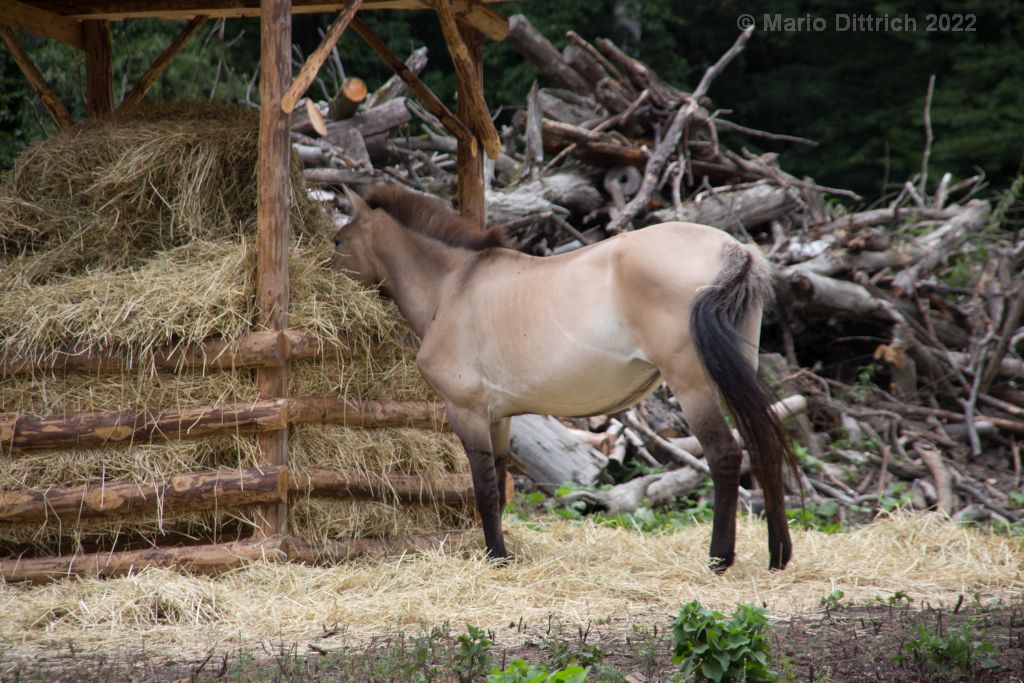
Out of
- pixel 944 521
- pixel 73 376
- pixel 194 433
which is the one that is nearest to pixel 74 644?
pixel 194 433

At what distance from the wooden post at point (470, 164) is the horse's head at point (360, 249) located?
89cm

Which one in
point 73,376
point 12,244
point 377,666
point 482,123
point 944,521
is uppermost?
point 482,123

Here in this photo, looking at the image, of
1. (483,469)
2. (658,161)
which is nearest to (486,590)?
(483,469)

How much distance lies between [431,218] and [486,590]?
7.78 feet

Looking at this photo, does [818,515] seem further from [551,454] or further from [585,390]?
[585,390]

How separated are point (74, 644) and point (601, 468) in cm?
434

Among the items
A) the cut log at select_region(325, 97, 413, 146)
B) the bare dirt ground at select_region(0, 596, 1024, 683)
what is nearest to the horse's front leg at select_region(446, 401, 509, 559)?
the bare dirt ground at select_region(0, 596, 1024, 683)

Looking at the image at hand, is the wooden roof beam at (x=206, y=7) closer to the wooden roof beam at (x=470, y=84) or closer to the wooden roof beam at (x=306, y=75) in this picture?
the wooden roof beam at (x=470, y=84)

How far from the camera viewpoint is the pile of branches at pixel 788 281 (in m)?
7.90

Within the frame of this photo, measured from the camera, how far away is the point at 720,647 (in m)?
3.24

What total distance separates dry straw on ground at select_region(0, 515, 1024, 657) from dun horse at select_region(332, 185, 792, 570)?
329 millimetres

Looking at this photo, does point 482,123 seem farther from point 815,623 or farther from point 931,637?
point 931,637

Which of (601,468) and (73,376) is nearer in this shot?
(73,376)

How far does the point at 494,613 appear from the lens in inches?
185
